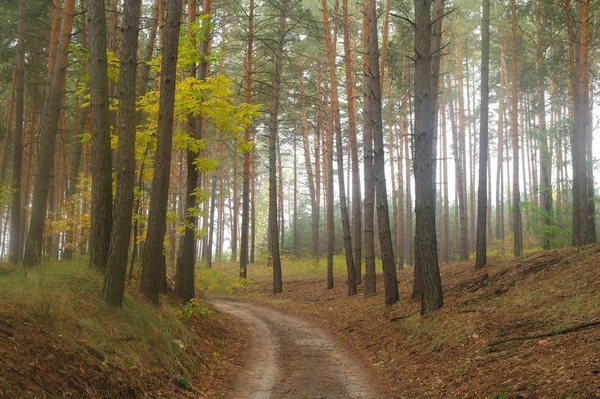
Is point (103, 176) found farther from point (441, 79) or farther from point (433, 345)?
point (441, 79)

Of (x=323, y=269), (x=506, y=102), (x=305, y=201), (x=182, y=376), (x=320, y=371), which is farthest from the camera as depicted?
(x=305, y=201)

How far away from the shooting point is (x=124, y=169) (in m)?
7.96

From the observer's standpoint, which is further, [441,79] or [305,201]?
[305,201]

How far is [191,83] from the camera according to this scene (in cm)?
1102

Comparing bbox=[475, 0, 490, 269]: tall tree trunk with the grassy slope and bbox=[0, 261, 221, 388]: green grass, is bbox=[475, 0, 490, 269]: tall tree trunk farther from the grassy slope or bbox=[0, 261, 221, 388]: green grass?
bbox=[0, 261, 221, 388]: green grass

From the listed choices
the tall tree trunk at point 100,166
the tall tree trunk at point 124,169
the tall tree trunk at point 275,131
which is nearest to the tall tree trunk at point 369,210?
the tall tree trunk at point 275,131

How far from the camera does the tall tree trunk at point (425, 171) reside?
32.8ft

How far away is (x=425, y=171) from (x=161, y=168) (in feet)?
18.6

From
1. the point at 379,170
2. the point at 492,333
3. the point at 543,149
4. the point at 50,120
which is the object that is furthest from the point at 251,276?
the point at 492,333

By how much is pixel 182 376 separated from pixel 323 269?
20.2 m

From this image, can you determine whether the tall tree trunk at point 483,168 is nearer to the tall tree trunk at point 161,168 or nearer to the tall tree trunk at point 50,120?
the tall tree trunk at point 161,168

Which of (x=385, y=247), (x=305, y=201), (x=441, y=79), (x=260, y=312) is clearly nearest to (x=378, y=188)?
(x=385, y=247)

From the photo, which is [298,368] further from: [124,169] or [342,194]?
[342,194]

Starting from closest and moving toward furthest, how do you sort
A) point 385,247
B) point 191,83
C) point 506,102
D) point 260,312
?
point 191,83 < point 385,247 < point 260,312 < point 506,102
